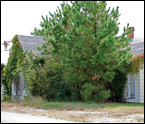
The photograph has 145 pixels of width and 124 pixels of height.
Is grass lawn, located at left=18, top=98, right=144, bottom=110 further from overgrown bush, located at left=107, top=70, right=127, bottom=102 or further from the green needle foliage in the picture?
overgrown bush, located at left=107, top=70, right=127, bottom=102

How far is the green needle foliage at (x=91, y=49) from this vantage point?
14438 millimetres

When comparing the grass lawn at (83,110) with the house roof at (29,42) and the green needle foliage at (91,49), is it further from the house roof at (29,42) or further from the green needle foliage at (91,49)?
the house roof at (29,42)

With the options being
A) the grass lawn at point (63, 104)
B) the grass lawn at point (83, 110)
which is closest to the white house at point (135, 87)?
the grass lawn at point (63, 104)

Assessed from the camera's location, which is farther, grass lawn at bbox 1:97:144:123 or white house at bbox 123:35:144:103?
white house at bbox 123:35:144:103

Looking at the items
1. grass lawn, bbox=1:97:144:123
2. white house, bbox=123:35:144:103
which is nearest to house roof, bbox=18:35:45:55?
grass lawn, bbox=1:97:144:123

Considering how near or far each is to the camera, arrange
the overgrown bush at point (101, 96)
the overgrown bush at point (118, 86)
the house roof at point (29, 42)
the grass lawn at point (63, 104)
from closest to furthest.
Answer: the grass lawn at point (63, 104) < the overgrown bush at point (101, 96) < the overgrown bush at point (118, 86) < the house roof at point (29, 42)

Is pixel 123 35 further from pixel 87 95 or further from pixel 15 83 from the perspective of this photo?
pixel 15 83

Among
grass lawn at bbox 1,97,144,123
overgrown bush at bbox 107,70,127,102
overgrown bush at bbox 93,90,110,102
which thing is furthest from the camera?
overgrown bush at bbox 107,70,127,102

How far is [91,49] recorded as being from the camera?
14.9 meters

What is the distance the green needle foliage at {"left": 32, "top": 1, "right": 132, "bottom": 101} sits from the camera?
14.4 m

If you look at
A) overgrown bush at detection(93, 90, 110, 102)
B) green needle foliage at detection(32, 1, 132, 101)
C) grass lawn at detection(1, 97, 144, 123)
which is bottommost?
grass lawn at detection(1, 97, 144, 123)

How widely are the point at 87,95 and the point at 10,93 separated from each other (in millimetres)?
13787

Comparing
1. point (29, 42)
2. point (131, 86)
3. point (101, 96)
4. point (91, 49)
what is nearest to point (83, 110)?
point (101, 96)

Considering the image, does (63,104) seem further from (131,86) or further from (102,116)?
(131,86)
